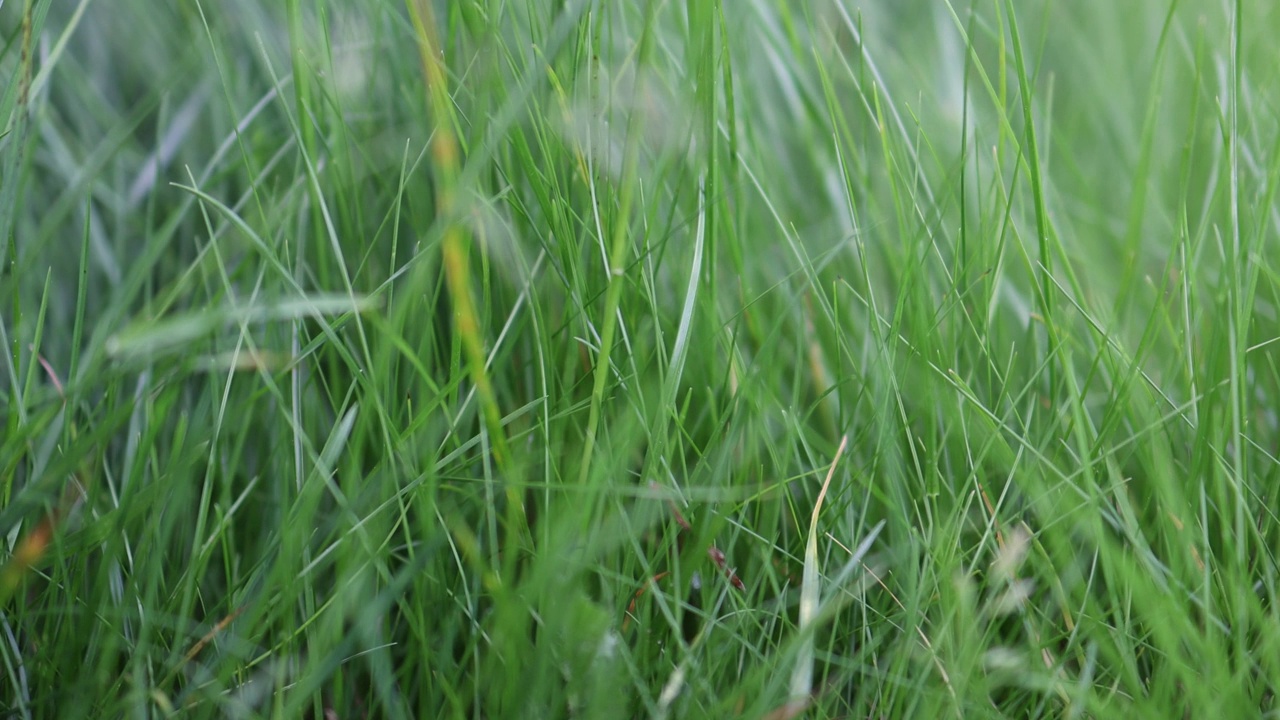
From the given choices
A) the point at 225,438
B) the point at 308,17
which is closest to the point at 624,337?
the point at 225,438

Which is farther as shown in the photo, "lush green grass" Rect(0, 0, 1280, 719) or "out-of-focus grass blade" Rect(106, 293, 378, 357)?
"lush green grass" Rect(0, 0, 1280, 719)

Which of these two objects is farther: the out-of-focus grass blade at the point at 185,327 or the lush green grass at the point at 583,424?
the lush green grass at the point at 583,424

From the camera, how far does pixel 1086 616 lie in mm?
660

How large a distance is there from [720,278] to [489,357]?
0.27 m

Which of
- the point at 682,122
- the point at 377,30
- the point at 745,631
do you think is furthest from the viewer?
the point at 377,30

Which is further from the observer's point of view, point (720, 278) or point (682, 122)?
point (720, 278)

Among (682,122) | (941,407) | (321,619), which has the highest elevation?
(682,122)

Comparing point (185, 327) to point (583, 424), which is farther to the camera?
point (583, 424)

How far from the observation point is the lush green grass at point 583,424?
0.62 meters

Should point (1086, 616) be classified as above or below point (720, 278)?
below

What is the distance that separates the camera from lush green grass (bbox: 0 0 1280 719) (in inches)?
24.3

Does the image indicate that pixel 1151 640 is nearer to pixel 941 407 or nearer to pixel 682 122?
pixel 941 407

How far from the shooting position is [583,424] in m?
0.76

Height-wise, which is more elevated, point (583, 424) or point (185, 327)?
point (185, 327)
